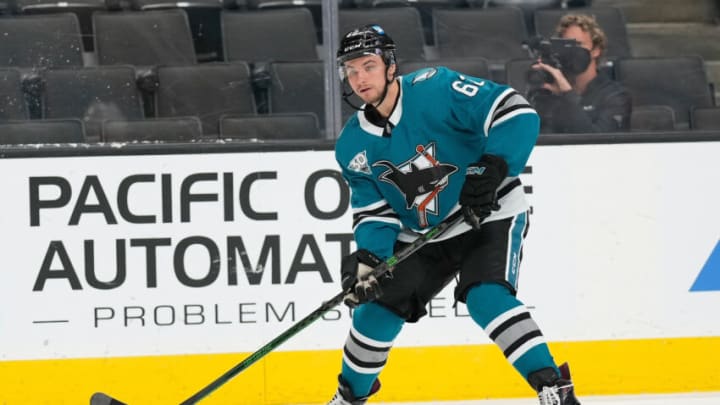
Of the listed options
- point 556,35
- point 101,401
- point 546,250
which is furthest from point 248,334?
point 556,35

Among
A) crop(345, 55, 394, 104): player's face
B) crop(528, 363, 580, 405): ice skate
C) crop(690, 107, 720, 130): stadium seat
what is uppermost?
crop(345, 55, 394, 104): player's face

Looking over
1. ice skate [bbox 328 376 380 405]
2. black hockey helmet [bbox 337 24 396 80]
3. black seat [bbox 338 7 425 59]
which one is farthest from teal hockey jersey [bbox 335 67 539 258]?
black seat [bbox 338 7 425 59]

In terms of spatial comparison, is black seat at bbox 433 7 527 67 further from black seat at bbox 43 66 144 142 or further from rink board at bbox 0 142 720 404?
black seat at bbox 43 66 144 142

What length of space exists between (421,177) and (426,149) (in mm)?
70

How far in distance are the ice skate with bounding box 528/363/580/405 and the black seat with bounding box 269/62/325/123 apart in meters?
1.47

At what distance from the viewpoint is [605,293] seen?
13.3 ft

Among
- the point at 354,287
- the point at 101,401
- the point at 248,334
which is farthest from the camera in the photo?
the point at 248,334

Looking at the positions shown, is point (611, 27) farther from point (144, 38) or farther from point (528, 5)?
point (144, 38)

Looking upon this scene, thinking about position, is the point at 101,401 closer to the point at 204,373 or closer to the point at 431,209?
the point at 204,373

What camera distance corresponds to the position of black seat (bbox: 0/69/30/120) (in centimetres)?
390

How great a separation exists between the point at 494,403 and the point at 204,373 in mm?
930

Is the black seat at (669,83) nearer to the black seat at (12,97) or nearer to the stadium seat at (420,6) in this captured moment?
the stadium seat at (420,6)

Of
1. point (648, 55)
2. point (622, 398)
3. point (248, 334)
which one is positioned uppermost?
point (648, 55)

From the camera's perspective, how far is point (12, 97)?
391cm
